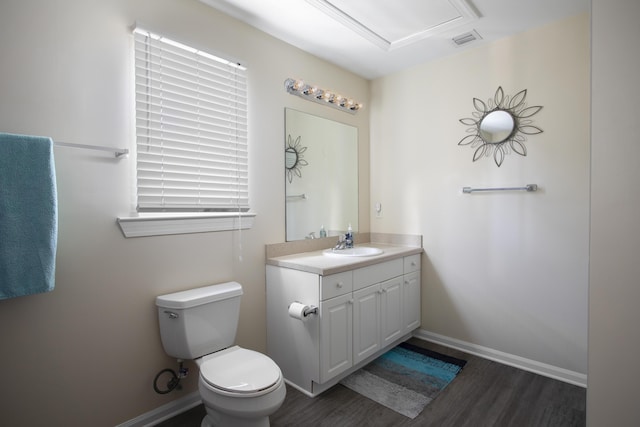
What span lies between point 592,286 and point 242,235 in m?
1.83

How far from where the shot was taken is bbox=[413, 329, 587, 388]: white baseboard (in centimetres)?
229

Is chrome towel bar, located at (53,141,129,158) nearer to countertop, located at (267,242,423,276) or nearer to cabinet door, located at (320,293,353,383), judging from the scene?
countertop, located at (267,242,423,276)

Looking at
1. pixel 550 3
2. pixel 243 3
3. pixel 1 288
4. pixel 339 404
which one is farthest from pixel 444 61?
pixel 1 288

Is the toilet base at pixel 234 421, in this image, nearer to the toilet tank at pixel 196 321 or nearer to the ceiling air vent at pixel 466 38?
the toilet tank at pixel 196 321

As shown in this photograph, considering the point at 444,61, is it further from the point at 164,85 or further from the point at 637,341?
the point at 637,341

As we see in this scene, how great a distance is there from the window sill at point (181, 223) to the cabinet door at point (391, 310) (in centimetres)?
113

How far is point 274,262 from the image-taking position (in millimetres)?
2348

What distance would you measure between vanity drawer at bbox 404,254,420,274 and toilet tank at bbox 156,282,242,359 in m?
1.45

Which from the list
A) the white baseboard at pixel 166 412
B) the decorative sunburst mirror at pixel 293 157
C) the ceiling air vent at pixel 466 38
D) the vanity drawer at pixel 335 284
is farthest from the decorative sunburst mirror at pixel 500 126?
the white baseboard at pixel 166 412

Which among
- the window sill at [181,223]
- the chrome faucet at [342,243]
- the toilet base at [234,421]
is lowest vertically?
the toilet base at [234,421]

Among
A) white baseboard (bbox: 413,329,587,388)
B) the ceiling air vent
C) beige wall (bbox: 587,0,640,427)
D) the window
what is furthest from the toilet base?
the ceiling air vent

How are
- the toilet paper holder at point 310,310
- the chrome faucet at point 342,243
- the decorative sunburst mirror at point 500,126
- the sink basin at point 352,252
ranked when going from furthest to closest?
1. the chrome faucet at point 342,243
2. the sink basin at point 352,252
3. the decorative sunburst mirror at point 500,126
4. the toilet paper holder at point 310,310

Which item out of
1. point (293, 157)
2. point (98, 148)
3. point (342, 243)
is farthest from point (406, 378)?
point (98, 148)

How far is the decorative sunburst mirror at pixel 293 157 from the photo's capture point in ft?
8.38
